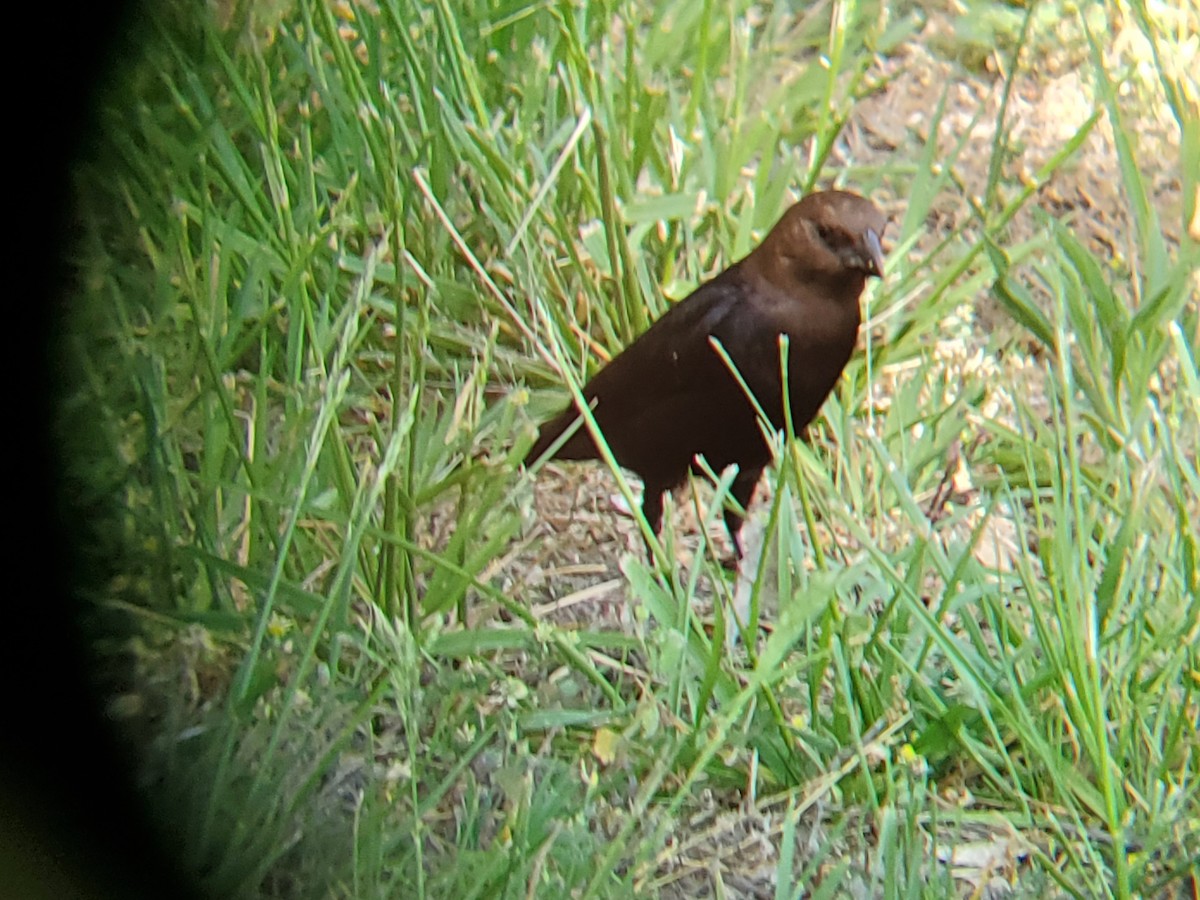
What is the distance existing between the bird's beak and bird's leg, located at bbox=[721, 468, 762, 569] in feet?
1.08

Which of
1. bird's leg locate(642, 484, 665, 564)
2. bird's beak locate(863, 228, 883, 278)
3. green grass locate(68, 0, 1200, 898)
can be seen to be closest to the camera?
green grass locate(68, 0, 1200, 898)

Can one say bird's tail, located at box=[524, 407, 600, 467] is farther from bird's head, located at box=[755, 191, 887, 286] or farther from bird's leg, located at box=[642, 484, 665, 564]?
bird's head, located at box=[755, 191, 887, 286]

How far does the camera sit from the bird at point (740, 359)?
156 cm

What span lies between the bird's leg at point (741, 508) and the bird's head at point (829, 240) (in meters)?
0.29

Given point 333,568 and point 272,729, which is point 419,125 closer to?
point 333,568

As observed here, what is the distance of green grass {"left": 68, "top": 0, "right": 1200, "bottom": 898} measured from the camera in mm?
1132

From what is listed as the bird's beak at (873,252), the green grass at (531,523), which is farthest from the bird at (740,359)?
the green grass at (531,523)

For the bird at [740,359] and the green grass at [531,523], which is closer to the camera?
the green grass at [531,523]

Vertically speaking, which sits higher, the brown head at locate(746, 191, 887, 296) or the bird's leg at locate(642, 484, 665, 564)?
the brown head at locate(746, 191, 887, 296)

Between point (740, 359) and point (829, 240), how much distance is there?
20 centimetres

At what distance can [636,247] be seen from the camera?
185 centimetres

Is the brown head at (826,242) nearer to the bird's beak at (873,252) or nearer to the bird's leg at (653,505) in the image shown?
the bird's beak at (873,252)

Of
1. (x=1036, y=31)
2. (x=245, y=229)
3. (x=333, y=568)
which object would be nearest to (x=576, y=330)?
(x=245, y=229)

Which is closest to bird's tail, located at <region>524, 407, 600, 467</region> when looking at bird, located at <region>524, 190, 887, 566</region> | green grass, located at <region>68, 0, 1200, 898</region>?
bird, located at <region>524, 190, 887, 566</region>
